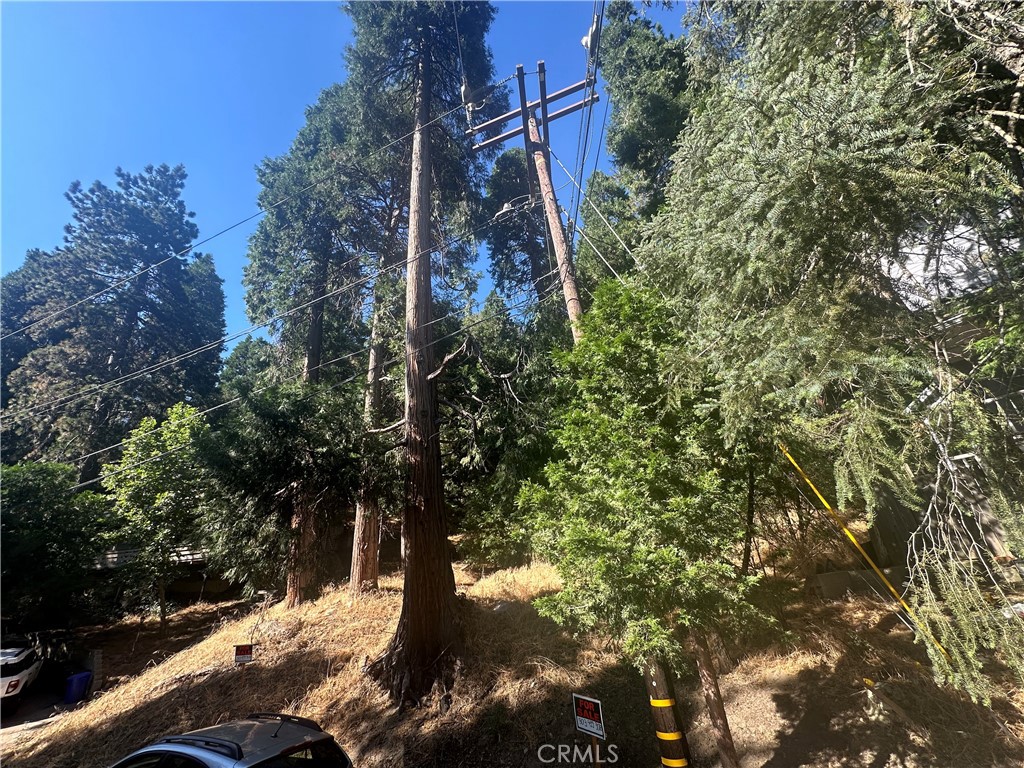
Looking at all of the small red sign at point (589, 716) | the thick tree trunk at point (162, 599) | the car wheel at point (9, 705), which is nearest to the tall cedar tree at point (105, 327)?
the thick tree trunk at point (162, 599)

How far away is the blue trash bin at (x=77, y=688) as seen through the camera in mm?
10250

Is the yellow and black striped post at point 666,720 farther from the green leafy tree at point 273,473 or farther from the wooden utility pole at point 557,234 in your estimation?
the green leafy tree at point 273,473

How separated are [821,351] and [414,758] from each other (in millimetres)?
7052

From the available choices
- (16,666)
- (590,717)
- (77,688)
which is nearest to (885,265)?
(590,717)

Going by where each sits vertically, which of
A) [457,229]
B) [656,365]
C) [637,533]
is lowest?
[637,533]

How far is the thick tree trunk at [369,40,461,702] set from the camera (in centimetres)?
697

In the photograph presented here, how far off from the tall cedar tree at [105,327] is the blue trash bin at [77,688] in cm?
1131

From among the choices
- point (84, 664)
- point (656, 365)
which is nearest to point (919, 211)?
point (656, 365)

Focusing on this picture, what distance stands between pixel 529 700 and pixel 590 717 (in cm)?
274

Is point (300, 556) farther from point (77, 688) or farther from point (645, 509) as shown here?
point (645, 509)

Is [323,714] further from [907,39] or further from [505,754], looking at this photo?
[907,39]

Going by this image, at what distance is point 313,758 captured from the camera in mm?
4125

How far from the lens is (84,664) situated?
11.9 m

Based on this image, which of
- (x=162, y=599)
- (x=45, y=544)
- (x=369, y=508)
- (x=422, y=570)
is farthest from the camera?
(x=162, y=599)
